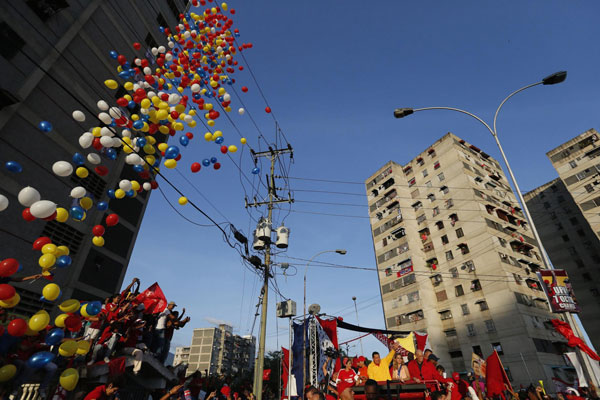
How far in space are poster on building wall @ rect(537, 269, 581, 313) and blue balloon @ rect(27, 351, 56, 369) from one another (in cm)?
996

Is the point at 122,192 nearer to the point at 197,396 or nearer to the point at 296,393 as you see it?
the point at 197,396

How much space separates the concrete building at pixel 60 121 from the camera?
11.7 m

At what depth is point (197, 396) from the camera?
9.35 meters

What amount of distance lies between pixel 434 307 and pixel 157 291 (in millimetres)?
39706

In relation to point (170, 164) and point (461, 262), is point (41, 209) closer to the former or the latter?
point (170, 164)

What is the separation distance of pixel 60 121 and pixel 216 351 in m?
114

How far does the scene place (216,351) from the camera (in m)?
109

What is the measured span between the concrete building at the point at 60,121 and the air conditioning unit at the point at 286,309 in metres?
9.37

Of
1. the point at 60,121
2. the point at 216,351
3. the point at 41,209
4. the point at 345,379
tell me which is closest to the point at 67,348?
the point at 41,209

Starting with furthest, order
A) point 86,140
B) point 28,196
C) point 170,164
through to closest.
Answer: point 170,164
point 86,140
point 28,196

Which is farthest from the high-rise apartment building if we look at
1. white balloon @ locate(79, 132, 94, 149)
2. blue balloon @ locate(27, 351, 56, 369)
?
blue balloon @ locate(27, 351, 56, 369)

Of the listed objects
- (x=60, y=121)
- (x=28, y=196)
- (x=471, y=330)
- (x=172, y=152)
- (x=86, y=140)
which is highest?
(x=60, y=121)

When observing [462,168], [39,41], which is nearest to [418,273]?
[462,168]

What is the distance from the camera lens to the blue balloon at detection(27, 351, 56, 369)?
185 inches
